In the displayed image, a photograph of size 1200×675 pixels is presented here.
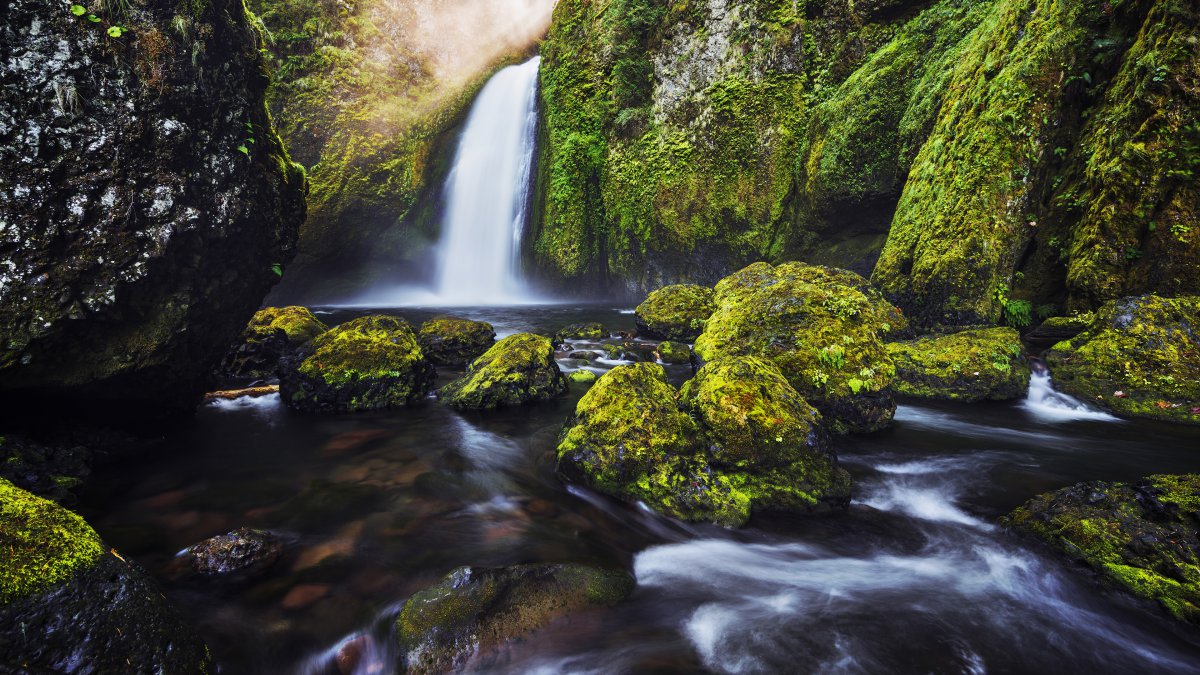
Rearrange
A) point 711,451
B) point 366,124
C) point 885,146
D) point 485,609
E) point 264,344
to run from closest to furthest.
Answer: point 485,609
point 711,451
point 264,344
point 885,146
point 366,124

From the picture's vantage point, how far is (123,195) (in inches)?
153

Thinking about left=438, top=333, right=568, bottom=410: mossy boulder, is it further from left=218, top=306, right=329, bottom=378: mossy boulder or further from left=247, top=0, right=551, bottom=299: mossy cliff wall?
left=247, top=0, right=551, bottom=299: mossy cliff wall

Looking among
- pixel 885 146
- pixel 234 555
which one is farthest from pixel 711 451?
pixel 885 146

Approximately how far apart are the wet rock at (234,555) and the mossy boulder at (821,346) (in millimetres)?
4197

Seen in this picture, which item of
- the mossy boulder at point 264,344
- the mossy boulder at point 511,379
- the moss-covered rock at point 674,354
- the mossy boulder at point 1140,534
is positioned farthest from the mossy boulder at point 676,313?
the mossy boulder at point 1140,534

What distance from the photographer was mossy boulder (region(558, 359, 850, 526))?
393cm

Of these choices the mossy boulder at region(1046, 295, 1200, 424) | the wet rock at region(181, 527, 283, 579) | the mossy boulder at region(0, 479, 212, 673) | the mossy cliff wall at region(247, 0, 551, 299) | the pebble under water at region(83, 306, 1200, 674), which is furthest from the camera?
the mossy cliff wall at region(247, 0, 551, 299)

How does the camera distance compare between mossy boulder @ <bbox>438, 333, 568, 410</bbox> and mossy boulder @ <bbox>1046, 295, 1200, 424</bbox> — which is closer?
mossy boulder @ <bbox>1046, 295, 1200, 424</bbox>

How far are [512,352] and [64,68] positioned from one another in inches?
192

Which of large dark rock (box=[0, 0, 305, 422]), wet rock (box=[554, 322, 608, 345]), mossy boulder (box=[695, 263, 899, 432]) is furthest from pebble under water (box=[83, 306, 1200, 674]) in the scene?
wet rock (box=[554, 322, 608, 345])

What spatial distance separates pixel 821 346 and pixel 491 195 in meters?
18.3

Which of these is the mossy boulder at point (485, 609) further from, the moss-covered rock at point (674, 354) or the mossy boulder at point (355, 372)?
the moss-covered rock at point (674, 354)

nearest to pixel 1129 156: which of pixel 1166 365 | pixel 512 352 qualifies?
pixel 1166 365

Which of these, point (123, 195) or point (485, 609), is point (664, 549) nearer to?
point (485, 609)
